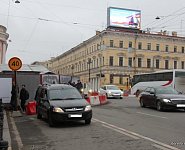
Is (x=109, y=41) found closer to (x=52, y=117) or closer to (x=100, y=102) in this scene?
(x=100, y=102)

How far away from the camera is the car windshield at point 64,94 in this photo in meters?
15.3

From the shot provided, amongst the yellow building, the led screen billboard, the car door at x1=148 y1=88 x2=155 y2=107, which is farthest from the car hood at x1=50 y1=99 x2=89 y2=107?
the led screen billboard

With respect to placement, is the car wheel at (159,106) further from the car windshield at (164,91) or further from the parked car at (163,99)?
the car windshield at (164,91)

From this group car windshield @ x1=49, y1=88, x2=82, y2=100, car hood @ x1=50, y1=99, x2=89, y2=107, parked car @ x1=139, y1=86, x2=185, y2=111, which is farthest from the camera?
parked car @ x1=139, y1=86, x2=185, y2=111

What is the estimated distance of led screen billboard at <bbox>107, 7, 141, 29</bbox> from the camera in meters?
84.6

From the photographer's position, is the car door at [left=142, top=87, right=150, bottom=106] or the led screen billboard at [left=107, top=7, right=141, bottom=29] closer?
the car door at [left=142, top=87, right=150, bottom=106]

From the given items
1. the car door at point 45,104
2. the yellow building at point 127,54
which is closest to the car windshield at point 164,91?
the car door at point 45,104

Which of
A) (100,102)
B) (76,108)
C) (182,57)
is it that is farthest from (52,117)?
(182,57)

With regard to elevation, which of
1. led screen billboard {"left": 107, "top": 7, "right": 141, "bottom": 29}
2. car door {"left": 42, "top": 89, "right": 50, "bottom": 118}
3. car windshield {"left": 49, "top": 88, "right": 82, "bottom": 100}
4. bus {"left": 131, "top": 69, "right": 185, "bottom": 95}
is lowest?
car door {"left": 42, "top": 89, "right": 50, "bottom": 118}

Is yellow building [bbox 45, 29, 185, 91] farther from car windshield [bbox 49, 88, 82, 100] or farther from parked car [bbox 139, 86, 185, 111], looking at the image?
car windshield [bbox 49, 88, 82, 100]

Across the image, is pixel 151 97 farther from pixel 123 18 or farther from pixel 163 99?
pixel 123 18

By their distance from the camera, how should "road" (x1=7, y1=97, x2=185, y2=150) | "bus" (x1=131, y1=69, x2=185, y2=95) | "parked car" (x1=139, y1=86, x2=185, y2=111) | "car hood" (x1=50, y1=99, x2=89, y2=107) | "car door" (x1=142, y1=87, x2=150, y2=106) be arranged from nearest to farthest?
"road" (x1=7, y1=97, x2=185, y2=150), "car hood" (x1=50, y1=99, x2=89, y2=107), "parked car" (x1=139, y1=86, x2=185, y2=111), "car door" (x1=142, y1=87, x2=150, y2=106), "bus" (x1=131, y1=69, x2=185, y2=95)

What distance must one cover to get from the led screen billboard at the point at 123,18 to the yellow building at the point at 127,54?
2.24 m

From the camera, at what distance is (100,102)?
30.6 meters
